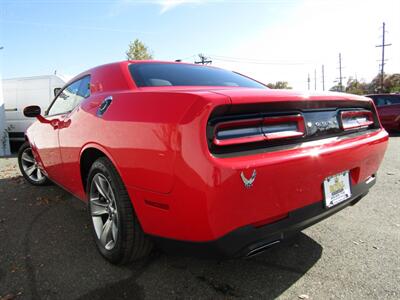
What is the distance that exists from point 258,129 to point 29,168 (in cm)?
421

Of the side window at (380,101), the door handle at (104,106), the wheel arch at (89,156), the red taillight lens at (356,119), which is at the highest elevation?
the door handle at (104,106)

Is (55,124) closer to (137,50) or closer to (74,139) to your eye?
(74,139)

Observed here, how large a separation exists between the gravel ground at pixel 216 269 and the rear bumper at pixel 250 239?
0.20 m

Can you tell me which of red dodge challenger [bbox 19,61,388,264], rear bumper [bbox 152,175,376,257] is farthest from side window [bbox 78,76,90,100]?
rear bumper [bbox 152,175,376,257]

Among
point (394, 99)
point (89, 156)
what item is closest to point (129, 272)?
point (89, 156)

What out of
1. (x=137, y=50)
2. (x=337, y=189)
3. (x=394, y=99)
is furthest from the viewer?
(x=137, y=50)

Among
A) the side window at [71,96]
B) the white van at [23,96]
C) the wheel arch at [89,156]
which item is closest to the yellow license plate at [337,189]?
the wheel arch at [89,156]

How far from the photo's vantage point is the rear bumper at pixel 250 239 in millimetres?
1607

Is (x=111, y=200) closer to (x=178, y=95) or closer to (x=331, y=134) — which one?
(x=178, y=95)

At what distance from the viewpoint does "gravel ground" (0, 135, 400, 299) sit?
1992 mm

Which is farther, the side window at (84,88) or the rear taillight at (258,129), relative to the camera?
the side window at (84,88)

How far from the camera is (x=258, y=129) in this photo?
1.72 metres

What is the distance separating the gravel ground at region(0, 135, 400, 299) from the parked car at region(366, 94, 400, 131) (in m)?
8.86

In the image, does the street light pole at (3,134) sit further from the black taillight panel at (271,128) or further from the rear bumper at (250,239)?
the black taillight panel at (271,128)
